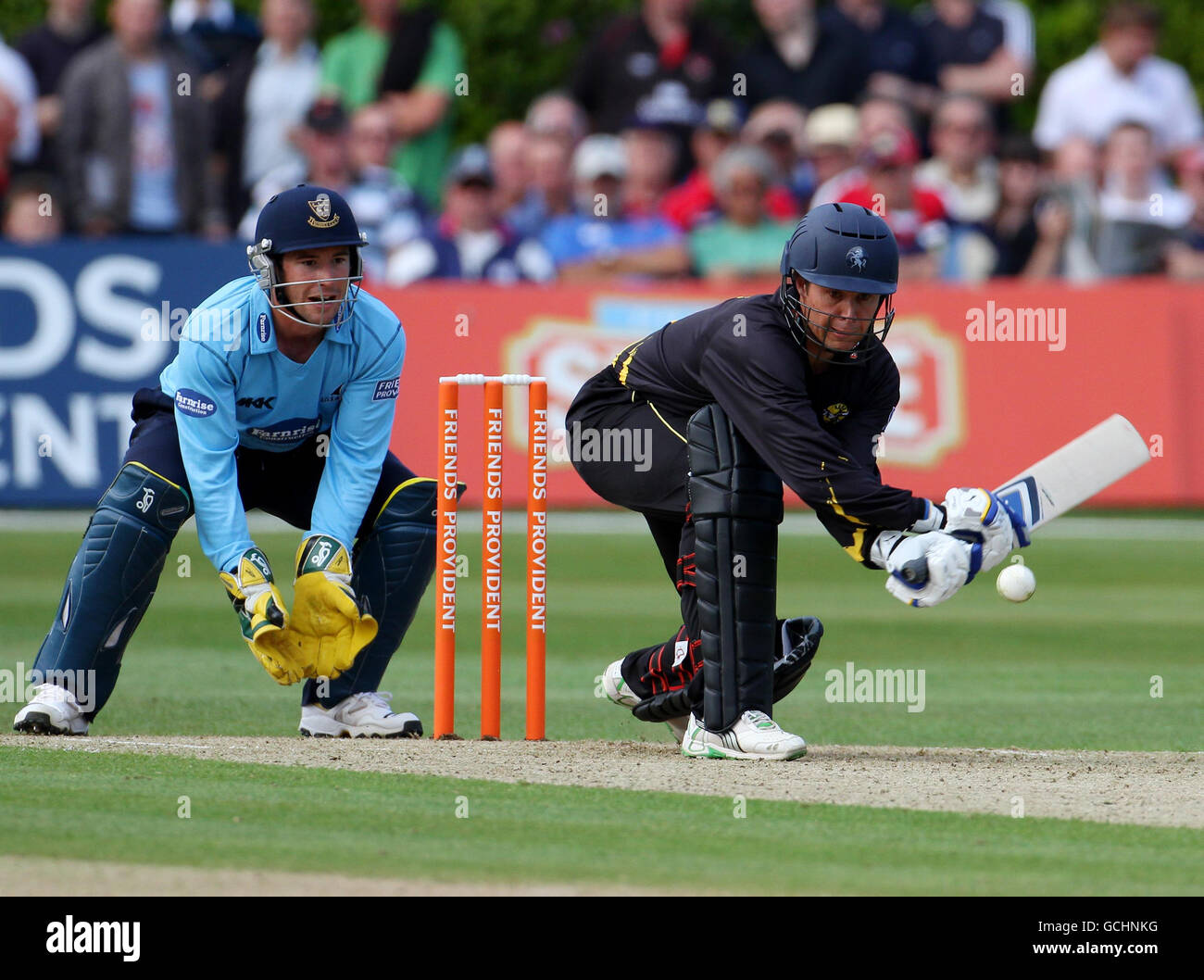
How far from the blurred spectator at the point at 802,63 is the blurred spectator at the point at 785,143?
294 millimetres

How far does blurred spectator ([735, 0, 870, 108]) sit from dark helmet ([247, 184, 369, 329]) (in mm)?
11785

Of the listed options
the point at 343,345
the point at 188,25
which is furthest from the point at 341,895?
the point at 188,25

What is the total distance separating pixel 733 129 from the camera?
677 inches

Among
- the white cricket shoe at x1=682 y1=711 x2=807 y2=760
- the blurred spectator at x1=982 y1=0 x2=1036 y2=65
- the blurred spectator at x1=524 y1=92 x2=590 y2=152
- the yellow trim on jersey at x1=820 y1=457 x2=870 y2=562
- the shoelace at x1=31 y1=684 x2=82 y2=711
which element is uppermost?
the blurred spectator at x1=982 y1=0 x2=1036 y2=65

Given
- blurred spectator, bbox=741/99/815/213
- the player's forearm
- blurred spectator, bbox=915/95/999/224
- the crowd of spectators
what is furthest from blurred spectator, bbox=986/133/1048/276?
blurred spectator, bbox=741/99/815/213

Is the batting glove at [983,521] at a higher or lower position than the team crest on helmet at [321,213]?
lower

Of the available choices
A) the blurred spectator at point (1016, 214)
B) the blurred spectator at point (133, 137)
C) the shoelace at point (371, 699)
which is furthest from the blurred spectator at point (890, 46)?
the shoelace at point (371, 699)

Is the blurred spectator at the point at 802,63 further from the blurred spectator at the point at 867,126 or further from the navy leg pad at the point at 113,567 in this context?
the navy leg pad at the point at 113,567

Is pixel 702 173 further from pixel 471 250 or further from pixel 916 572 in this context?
pixel 916 572

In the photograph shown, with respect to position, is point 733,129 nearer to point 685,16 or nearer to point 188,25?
point 685,16

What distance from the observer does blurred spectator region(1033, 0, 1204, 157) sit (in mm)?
18141

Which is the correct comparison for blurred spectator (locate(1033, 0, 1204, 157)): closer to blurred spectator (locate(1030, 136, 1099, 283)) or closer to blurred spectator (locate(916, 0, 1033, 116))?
blurred spectator (locate(916, 0, 1033, 116))

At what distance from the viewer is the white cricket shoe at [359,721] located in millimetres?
7527

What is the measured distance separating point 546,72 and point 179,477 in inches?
709
